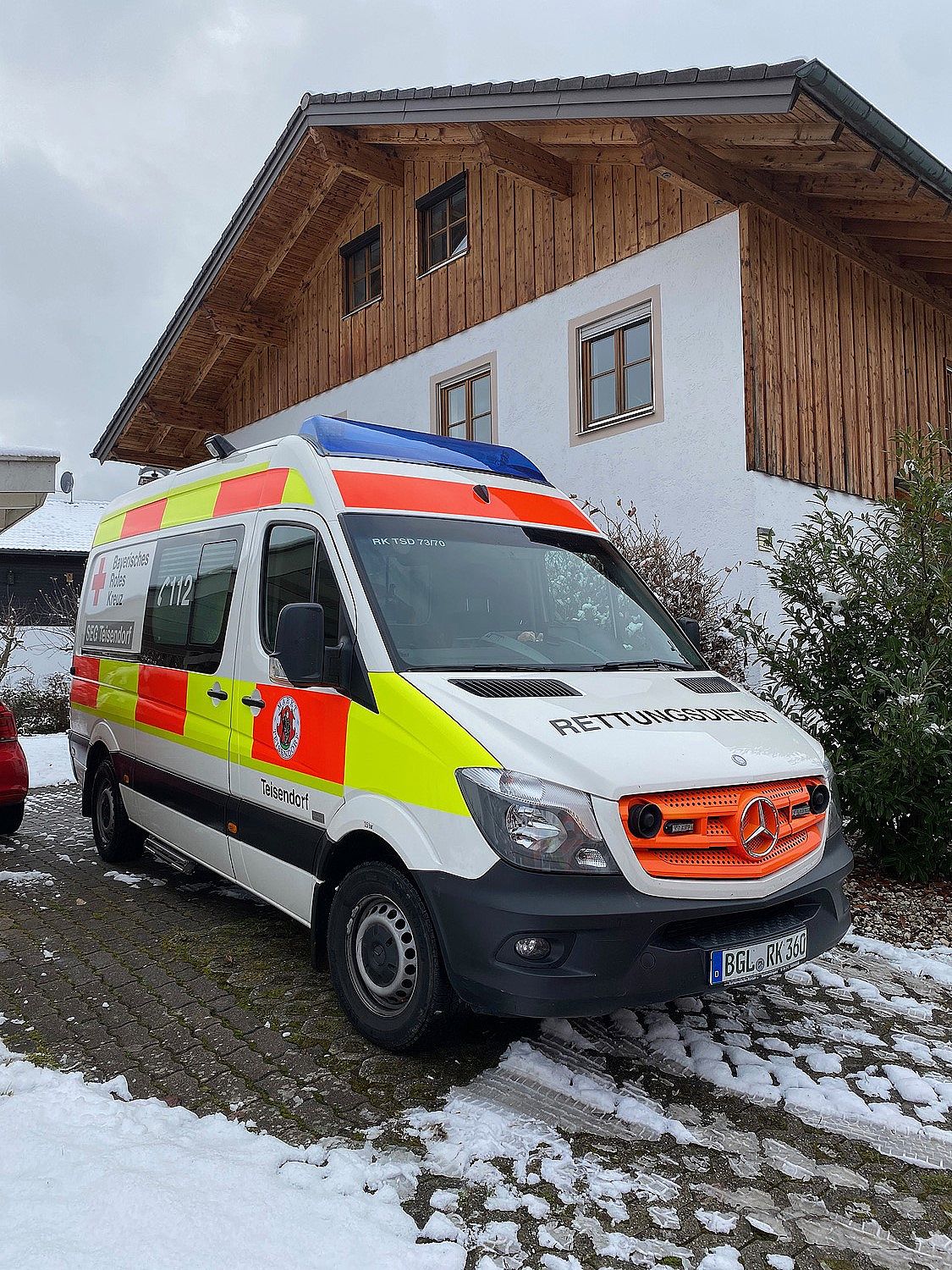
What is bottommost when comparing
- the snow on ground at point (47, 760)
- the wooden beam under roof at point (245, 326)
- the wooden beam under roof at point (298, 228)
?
the snow on ground at point (47, 760)

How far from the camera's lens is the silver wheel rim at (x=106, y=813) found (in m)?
6.42

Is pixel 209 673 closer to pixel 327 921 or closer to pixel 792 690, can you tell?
pixel 327 921

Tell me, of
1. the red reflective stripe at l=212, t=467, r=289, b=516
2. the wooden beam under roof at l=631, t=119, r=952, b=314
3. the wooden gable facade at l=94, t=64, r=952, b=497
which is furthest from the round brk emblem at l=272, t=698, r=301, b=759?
the wooden beam under roof at l=631, t=119, r=952, b=314

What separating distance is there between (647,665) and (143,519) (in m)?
3.79

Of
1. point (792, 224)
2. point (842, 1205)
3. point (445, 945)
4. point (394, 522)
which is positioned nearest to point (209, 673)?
point (394, 522)

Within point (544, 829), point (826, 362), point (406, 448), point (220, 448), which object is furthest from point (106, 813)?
point (826, 362)

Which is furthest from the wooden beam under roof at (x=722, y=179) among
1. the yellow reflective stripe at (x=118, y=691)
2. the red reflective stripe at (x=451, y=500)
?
the yellow reflective stripe at (x=118, y=691)

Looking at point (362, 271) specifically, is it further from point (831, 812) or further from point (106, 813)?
point (831, 812)

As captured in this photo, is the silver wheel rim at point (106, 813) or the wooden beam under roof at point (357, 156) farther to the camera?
the wooden beam under roof at point (357, 156)

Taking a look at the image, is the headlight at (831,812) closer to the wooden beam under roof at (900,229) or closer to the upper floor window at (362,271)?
the wooden beam under roof at (900,229)

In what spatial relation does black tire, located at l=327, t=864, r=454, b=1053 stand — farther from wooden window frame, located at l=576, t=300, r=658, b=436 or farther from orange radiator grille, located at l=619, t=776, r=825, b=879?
wooden window frame, located at l=576, t=300, r=658, b=436

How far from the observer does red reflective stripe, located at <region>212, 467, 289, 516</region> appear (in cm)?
455

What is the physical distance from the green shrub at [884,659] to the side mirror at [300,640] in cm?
348

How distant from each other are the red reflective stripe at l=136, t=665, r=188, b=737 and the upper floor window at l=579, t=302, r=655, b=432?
20.3ft
